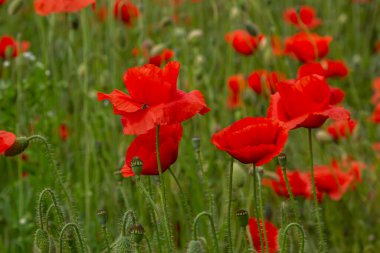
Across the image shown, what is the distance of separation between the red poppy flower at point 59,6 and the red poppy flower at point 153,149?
75 centimetres

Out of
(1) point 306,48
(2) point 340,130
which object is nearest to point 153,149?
(1) point 306,48

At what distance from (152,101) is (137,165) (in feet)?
0.37

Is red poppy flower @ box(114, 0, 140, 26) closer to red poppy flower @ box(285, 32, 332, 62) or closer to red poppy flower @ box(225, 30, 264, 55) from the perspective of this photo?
red poppy flower @ box(225, 30, 264, 55)

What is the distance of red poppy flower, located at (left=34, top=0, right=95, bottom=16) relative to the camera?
6.69ft

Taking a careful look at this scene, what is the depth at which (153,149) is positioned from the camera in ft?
4.47

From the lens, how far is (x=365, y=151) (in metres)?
2.98

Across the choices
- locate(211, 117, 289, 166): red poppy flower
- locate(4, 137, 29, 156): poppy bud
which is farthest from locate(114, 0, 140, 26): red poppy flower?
locate(211, 117, 289, 166): red poppy flower

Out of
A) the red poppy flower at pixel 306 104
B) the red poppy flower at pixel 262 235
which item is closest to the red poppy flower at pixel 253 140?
the red poppy flower at pixel 306 104

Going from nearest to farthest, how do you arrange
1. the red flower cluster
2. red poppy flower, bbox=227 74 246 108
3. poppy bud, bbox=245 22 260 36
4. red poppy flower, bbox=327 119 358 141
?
the red flower cluster, poppy bud, bbox=245 22 260 36, red poppy flower, bbox=327 119 358 141, red poppy flower, bbox=227 74 246 108

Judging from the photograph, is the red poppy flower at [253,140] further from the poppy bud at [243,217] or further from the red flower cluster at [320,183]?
the red flower cluster at [320,183]

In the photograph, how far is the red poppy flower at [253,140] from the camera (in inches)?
51.3

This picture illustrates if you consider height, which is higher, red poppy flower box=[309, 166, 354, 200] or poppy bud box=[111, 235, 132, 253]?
red poppy flower box=[309, 166, 354, 200]

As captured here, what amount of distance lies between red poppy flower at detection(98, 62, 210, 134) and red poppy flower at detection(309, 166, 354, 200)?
2.66 ft

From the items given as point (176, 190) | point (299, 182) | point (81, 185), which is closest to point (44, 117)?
point (81, 185)
